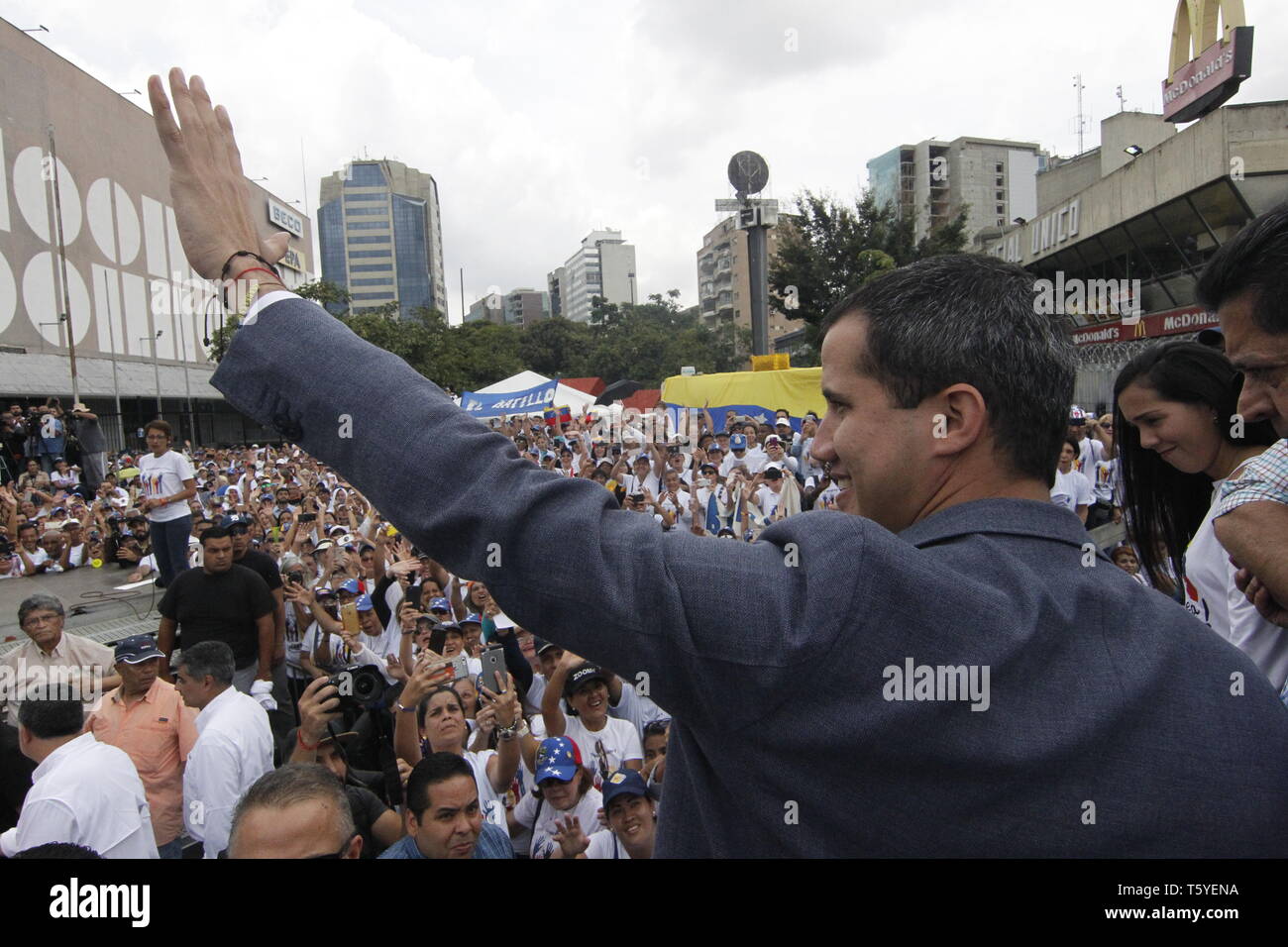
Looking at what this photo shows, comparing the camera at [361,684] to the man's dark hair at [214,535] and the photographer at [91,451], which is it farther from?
the photographer at [91,451]

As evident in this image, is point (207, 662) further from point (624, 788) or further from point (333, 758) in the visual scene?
point (624, 788)

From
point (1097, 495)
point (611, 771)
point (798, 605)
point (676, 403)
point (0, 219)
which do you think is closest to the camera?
point (798, 605)

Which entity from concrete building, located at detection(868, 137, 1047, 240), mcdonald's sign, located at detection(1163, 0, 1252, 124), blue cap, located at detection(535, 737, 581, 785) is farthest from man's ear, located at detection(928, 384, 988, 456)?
concrete building, located at detection(868, 137, 1047, 240)

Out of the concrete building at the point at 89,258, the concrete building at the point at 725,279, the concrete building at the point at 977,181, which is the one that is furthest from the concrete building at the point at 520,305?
the concrete building at the point at 89,258

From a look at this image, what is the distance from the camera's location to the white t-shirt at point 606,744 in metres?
4.61

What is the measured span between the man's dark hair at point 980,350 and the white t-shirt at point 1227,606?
2.97 ft

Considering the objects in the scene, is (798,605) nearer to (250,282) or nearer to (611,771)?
(250,282)

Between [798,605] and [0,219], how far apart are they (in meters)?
34.4

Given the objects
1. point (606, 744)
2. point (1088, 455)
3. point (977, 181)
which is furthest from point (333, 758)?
point (977, 181)

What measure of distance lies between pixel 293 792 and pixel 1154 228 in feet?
86.4

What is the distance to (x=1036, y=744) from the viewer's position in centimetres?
83

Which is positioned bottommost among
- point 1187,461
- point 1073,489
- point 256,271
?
point 1073,489

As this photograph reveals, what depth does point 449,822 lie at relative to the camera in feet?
11.0
